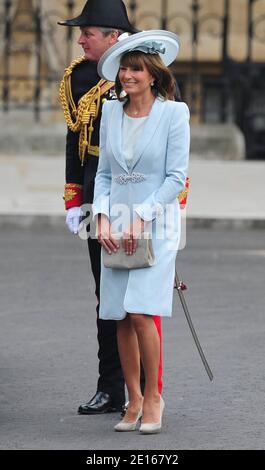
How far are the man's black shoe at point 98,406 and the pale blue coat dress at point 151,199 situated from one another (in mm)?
685

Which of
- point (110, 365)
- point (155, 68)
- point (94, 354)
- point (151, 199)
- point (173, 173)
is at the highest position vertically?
point (155, 68)

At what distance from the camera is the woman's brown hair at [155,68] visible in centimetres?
688

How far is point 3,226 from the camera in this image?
16.4 metres

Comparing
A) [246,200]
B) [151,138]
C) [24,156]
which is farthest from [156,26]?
[151,138]

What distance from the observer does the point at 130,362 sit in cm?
705

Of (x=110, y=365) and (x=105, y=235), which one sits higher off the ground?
(x=105, y=235)

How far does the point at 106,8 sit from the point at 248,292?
4.62 metres

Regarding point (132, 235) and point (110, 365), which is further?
point (110, 365)

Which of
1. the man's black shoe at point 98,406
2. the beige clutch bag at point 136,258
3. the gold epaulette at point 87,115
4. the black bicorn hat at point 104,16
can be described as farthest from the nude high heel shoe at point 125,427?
the black bicorn hat at point 104,16

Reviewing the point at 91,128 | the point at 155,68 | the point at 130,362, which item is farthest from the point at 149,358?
the point at 155,68

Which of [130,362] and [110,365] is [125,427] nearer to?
[130,362]

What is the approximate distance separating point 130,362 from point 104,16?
5.13 ft

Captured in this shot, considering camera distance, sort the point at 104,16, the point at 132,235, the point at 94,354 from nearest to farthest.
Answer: the point at 132,235, the point at 104,16, the point at 94,354
